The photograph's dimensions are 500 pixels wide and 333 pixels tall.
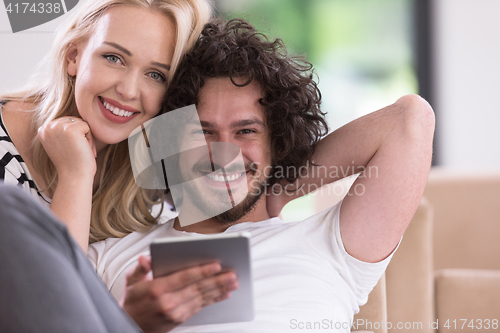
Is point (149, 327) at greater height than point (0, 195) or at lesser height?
lesser

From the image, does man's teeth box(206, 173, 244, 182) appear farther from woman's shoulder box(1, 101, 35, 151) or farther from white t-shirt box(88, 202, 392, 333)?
woman's shoulder box(1, 101, 35, 151)

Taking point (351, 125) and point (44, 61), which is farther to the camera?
point (44, 61)

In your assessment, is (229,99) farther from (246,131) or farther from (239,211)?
(239,211)

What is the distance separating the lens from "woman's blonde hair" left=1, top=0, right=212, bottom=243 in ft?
4.05

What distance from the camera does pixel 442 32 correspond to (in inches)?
129

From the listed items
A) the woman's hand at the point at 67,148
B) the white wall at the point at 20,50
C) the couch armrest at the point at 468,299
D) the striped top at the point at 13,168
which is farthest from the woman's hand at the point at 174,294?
the couch armrest at the point at 468,299

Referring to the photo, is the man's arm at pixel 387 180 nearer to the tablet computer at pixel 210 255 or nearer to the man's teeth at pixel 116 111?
the tablet computer at pixel 210 255

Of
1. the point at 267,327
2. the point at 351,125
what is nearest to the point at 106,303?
the point at 267,327

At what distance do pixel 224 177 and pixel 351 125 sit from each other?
1.23 ft

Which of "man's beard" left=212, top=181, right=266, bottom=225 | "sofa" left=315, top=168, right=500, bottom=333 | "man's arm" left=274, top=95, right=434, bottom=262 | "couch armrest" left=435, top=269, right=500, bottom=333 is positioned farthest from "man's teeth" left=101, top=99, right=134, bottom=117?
"couch armrest" left=435, top=269, right=500, bottom=333

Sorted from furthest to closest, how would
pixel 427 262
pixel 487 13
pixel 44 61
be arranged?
pixel 487 13
pixel 427 262
pixel 44 61

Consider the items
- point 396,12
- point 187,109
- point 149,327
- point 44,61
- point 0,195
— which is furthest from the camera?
point 396,12

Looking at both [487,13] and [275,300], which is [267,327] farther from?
[487,13]

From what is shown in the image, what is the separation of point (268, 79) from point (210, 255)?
592 mm
